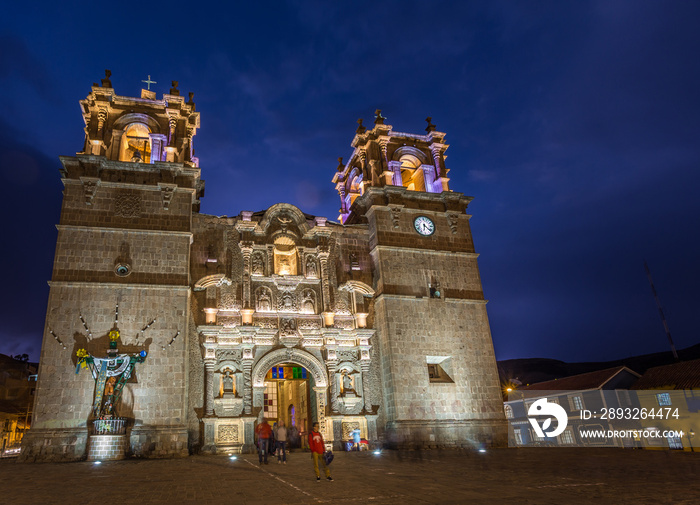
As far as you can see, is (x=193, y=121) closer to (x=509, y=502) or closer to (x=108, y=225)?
(x=108, y=225)

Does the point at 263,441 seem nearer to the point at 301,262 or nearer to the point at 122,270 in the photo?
the point at 122,270

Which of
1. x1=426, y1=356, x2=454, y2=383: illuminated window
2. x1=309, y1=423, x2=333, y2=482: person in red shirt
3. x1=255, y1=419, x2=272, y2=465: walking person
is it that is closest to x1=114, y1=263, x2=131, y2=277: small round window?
x1=255, y1=419, x2=272, y2=465: walking person

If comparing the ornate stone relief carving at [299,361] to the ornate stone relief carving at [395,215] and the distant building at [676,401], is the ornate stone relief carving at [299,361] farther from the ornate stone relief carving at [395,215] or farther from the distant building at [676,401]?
the distant building at [676,401]

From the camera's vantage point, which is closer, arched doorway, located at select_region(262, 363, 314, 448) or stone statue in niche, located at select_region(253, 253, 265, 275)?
stone statue in niche, located at select_region(253, 253, 265, 275)

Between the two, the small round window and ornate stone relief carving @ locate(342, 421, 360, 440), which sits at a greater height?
the small round window

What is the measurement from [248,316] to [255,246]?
3.33 m

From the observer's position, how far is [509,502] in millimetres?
7246

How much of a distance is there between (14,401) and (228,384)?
2875 centimetres

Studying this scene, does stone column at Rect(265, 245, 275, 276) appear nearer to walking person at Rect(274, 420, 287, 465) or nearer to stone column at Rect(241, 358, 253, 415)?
stone column at Rect(241, 358, 253, 415)

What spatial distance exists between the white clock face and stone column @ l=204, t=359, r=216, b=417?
11372mm

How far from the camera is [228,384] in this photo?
65.7 ft

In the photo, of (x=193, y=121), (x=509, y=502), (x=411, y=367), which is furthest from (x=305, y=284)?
(x=509, y=502)

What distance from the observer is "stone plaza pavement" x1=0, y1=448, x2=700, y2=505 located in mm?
7816

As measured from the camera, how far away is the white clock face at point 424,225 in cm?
2448
